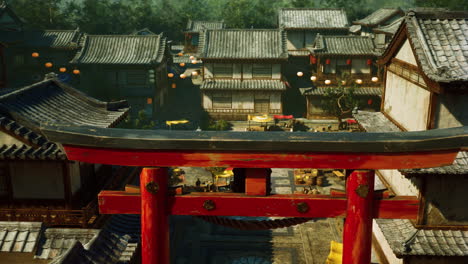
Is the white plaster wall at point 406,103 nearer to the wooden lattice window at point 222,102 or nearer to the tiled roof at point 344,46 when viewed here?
the tiled roof at point 344,46

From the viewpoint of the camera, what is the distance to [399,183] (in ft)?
A: 55.0

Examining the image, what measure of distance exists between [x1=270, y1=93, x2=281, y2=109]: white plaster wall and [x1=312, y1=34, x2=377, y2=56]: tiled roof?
223 inches

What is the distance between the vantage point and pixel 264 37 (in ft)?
Answer: 150

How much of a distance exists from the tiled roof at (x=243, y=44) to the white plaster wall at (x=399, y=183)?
1042 inches

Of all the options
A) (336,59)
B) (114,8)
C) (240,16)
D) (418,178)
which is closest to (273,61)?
(336,59)

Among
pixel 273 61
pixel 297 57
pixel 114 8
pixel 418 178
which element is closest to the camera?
pixel 418 178

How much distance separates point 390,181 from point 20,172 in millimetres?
14167

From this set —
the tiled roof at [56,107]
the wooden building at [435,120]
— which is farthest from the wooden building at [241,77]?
the wooden building at [435,120]

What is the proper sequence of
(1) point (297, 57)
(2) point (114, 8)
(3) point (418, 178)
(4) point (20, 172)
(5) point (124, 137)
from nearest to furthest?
1. (5) point (124, 137)
2. (3) point (418, 178)
3. (4) point (20, 172)
4. (1) point (297, 57)
5. (2) point (114, 8)

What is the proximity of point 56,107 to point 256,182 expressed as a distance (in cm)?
1360

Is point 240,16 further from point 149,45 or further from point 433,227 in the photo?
point 433,227

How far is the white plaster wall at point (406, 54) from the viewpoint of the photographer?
15.9 meters

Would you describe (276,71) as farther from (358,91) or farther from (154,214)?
(154,214)

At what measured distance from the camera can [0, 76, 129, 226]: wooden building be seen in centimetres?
1528
